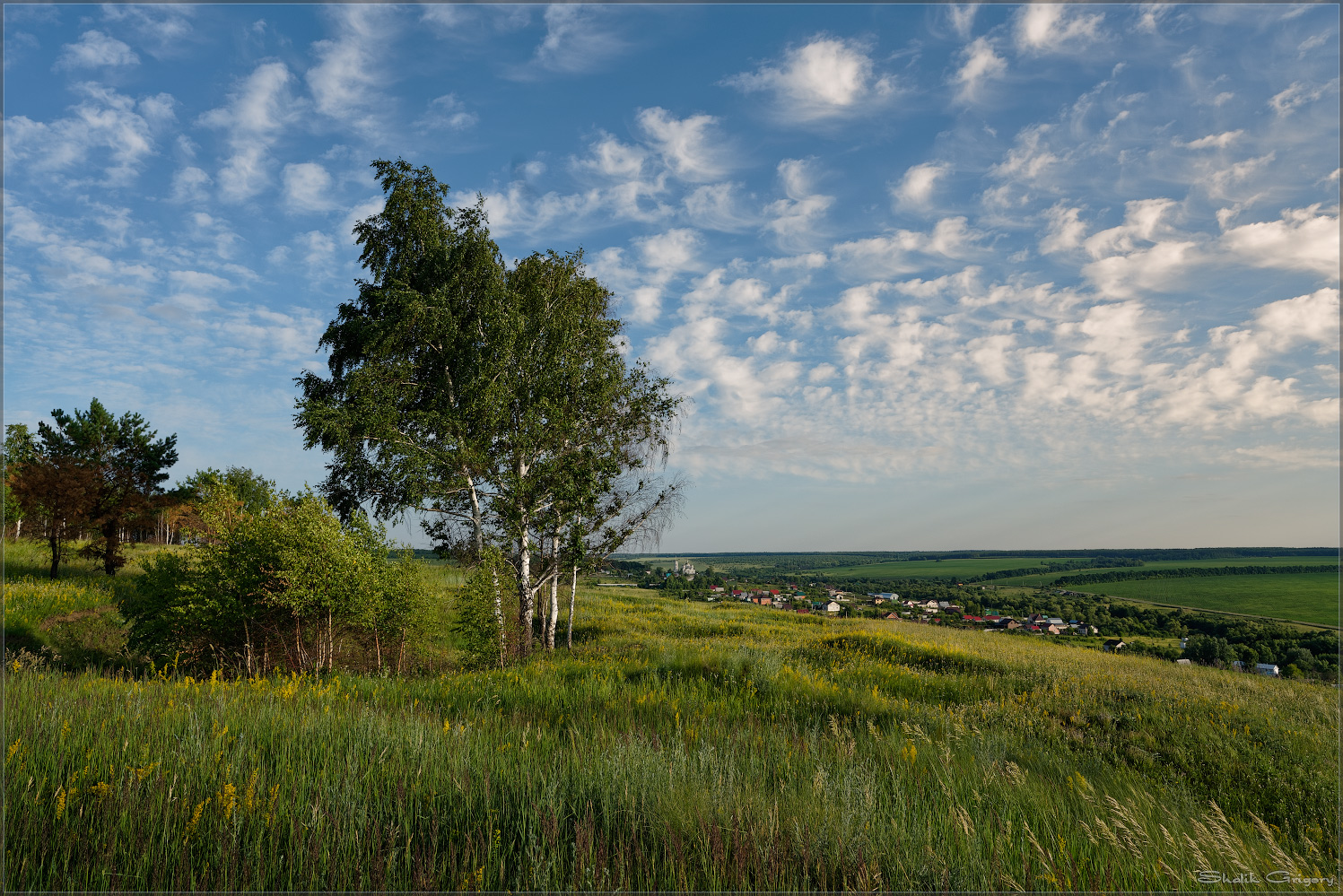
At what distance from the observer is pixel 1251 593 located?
314 feet

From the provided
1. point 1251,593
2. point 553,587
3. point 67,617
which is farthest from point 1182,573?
point 67,617

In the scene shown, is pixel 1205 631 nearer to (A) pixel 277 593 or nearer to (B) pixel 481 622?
(B) pixel 481 622

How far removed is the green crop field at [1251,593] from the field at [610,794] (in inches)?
3495

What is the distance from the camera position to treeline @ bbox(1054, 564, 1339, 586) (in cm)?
13025

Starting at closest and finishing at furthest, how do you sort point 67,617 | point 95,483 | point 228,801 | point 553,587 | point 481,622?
point 228,801 < point 481,622 < point 67,617 < point 553,587 < point 95,483

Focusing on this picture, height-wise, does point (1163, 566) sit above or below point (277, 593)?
below

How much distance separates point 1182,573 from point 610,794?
189 m

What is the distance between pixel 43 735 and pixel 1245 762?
12.4 meters

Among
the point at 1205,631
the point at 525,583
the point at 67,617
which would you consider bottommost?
the point at 1205,631

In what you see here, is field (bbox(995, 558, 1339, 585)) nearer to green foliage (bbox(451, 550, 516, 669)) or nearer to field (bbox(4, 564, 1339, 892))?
green foliage (bbox(451, 550, 516, 669))

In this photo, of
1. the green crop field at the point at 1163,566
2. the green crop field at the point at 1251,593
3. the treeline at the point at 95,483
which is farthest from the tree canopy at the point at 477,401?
the green crop field at the point at 1163,566

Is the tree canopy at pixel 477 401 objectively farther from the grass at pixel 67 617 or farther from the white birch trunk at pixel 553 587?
the grass at pixel 67 617

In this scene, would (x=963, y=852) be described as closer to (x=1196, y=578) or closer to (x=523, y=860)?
(x=523, y=860)

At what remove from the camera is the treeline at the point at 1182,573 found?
427ft
